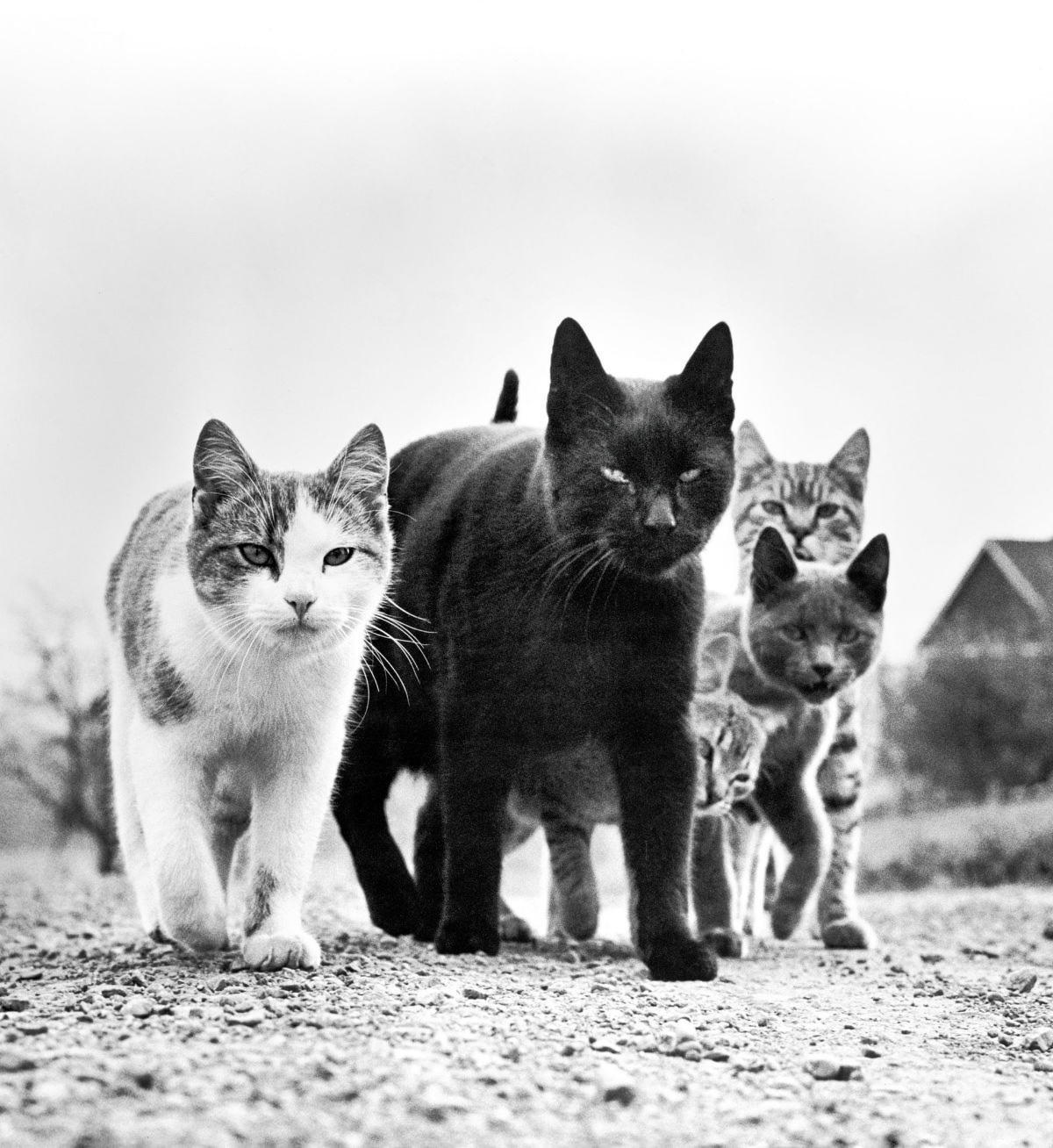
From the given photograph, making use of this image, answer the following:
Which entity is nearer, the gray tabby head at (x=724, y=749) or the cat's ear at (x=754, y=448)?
the gray tabby head at (x=724, y=749)

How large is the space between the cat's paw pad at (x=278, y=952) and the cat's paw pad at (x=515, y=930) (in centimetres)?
97

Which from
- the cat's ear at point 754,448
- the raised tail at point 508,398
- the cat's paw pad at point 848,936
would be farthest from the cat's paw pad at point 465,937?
the cat's ear at point 754,448

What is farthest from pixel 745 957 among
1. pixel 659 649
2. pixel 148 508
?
pixel 148 508

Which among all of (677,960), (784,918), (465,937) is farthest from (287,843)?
(784,918)

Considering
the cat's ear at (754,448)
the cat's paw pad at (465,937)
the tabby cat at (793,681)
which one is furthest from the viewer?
the cat's ear at (754,448)

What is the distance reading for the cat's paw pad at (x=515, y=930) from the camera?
3.60m

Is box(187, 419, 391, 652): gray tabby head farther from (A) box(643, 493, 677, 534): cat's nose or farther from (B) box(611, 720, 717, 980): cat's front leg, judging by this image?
(B) box(611, 720, 717, 980): cat's front leg

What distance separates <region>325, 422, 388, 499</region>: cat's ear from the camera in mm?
2820

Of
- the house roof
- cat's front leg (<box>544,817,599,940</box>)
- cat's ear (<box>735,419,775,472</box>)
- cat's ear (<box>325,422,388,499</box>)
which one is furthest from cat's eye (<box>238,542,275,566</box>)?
the house roof

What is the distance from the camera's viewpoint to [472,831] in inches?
120

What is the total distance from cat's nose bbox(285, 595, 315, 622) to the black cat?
59cm

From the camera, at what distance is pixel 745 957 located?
354cm

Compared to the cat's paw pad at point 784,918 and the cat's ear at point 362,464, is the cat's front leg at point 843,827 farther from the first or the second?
the cat's ear at point 362,464

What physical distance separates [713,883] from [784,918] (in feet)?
1.09
